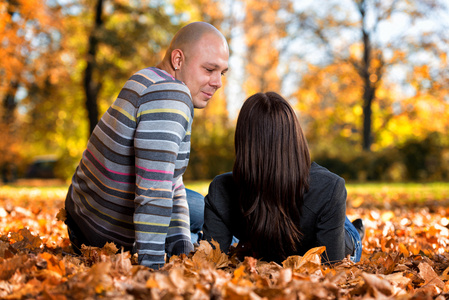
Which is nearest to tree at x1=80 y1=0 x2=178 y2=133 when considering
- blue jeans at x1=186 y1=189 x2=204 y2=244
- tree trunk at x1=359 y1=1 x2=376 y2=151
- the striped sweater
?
tree trunk at x1=359 y1=1 x2=376 y2=151

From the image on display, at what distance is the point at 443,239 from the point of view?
337 centimetres

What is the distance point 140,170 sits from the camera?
6.24 ft

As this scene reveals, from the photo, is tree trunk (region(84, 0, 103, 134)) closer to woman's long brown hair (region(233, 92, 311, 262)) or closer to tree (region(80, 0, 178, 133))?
tree (region(80, 0, 178, 133))

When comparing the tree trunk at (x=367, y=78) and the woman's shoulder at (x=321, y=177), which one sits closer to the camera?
the woman's shoulder at (x=321, y=177)

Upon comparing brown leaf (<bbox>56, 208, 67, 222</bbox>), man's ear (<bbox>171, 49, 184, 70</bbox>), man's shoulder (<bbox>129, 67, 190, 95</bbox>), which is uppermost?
man's ear (<bbox>171, 49, 184, 70</bbox>)

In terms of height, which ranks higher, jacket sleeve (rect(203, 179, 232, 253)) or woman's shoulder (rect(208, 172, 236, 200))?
woman's shoulder (rect(208, 172, 236, 200))

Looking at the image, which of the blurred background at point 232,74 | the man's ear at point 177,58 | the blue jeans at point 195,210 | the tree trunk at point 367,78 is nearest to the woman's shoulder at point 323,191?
the man's ear at point 177,58

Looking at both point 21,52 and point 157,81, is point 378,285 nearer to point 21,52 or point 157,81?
point 157,81

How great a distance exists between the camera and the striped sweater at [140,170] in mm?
1875

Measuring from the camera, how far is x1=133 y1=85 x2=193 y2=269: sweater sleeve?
73.4 inches

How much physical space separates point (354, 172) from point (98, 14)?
1084 centimetres

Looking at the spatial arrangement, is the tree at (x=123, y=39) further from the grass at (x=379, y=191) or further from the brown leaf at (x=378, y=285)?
the brown leaf at (x=378, y=285)

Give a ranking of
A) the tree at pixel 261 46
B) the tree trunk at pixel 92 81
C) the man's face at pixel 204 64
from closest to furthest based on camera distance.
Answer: the man's face at pixel 204 64, the tree trunk at pixel 92 81, the tree at pixel 261 46

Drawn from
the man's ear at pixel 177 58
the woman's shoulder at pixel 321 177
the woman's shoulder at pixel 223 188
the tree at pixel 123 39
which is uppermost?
the tree at pixel 123 39
